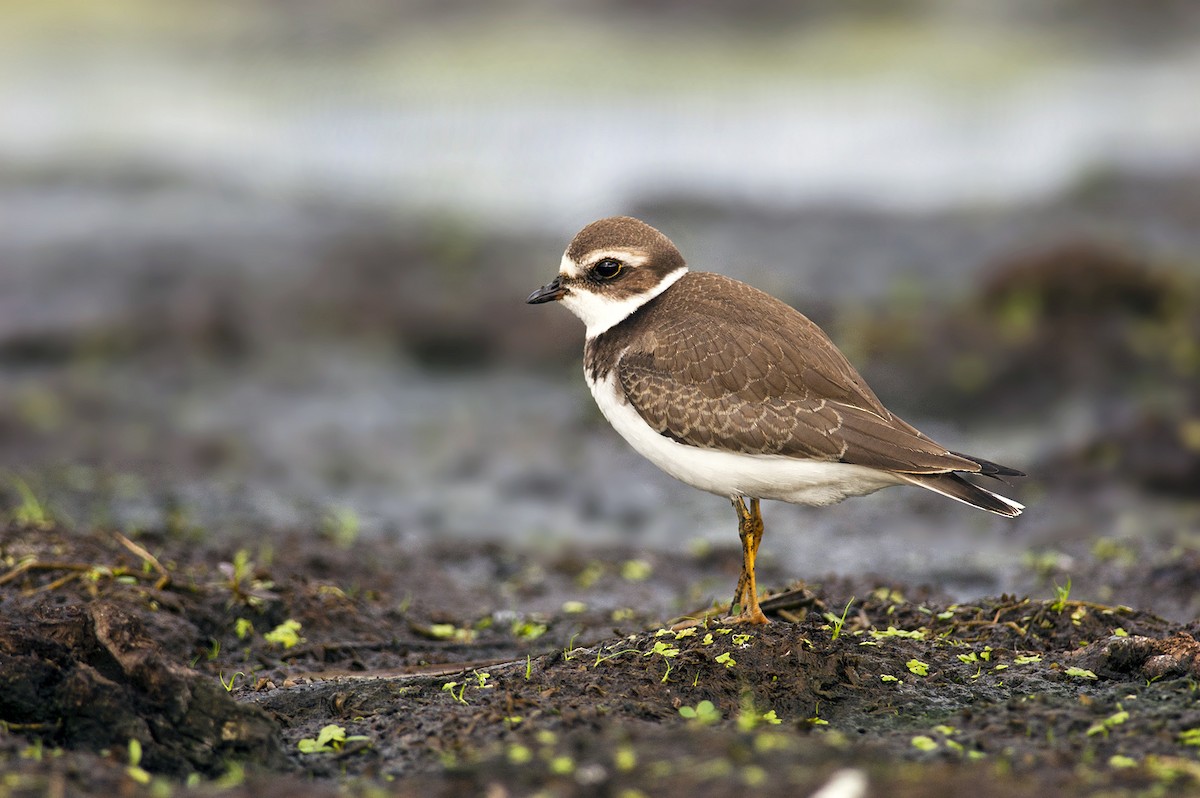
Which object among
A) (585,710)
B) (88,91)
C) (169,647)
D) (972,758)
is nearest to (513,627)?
(169,647)

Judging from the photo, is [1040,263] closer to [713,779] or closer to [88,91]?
[713,779]

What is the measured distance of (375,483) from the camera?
39.0 ft

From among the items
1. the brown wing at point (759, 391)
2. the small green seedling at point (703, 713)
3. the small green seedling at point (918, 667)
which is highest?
the brown wing at point (759, 391)

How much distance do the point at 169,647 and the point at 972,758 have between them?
412 cm

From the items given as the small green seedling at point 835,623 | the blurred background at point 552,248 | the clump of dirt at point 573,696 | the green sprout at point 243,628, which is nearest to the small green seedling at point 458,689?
the clump of dirt at point 573,696

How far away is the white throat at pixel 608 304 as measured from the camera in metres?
7.04

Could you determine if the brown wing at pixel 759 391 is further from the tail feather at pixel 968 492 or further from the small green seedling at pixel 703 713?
the small green seedling at pixel 703 713

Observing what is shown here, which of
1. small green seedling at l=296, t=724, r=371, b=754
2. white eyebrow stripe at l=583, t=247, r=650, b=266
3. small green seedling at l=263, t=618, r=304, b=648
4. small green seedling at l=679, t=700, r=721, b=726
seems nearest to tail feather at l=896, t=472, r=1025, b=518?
small green seedling at l=679, t=700, r=721, b=726

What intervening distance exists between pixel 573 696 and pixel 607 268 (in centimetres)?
251

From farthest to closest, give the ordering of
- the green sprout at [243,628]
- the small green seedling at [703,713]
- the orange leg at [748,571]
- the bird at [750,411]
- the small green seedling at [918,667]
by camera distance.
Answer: the green sprout at [243,628], the orange leg at [748,571], the bird at [750,411], the small green seedling at [918,667], the small green seedling at [703,713]

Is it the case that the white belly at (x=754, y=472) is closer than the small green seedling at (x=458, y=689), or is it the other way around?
the small green seedling at (x=458, y=689)

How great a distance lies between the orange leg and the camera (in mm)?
6277

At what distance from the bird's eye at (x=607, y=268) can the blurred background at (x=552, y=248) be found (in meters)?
3.34

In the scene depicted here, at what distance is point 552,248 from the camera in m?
15.8
